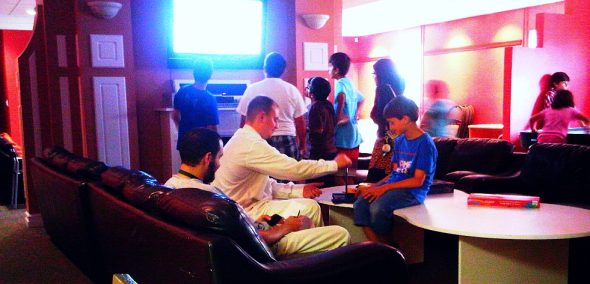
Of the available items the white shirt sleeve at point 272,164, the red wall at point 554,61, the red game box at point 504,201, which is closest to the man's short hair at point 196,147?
the white shirt sleeve at point 272,164

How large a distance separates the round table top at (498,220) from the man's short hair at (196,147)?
1156mm

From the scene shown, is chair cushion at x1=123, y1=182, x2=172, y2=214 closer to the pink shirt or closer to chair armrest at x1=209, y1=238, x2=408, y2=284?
chair armrest at x1=209, y1=238, x2=408, y2=284

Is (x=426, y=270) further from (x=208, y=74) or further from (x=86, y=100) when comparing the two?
(x=86, y=100)

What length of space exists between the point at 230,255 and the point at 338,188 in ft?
7.72

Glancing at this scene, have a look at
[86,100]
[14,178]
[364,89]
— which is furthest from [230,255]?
[364,89]

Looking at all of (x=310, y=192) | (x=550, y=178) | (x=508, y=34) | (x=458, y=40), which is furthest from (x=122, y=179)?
(x=458, y=40)

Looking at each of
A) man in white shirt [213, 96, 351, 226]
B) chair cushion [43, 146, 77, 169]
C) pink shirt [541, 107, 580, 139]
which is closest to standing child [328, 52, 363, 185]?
man in white shirt [213, 96, 351, 226]

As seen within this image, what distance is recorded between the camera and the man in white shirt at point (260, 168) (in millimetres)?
3061

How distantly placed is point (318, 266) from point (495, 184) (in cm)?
319

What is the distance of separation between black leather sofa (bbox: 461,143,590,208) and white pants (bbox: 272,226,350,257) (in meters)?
2.51

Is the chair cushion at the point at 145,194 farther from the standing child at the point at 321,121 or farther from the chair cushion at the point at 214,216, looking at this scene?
the standing child at the point at 321,121

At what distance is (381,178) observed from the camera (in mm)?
3744

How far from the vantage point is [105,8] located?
5.17m

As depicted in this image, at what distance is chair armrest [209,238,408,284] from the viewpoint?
1.65 metres
